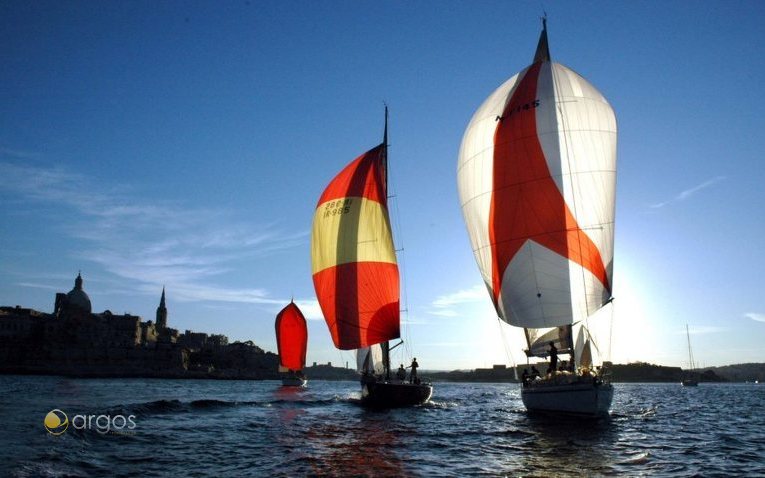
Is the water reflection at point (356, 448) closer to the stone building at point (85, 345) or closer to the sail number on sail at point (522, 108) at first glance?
the sail number on sail at point (522, 108)

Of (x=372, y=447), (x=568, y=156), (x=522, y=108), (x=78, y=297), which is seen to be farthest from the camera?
(x=78, y=297)

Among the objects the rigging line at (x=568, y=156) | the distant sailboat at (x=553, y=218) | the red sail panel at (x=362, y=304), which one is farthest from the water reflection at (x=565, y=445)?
the red sail panel at (x=362, y=304)

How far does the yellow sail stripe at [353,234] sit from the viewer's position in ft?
104

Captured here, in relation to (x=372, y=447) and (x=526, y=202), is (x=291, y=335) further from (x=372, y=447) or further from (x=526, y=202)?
(x=372, y=447)

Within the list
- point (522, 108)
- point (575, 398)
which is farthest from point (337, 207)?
point (575, 398)

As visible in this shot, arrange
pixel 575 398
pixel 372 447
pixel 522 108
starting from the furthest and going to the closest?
1. pixel 522 108
2. pixel 575 398
3. pixel 372 447

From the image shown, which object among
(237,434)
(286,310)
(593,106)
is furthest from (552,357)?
(286,310)

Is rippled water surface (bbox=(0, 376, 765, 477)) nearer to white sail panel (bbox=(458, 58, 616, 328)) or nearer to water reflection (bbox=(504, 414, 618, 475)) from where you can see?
water reflection (bbox=(504, 414, 618, 475))

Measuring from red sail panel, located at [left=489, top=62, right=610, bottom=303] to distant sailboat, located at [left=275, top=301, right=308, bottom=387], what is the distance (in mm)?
47751

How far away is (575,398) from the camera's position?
23.0 m

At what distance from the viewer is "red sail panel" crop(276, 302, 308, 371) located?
232ft

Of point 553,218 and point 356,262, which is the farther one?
point 356,262

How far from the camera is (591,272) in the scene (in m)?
23.5

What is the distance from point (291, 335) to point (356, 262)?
41.9m
